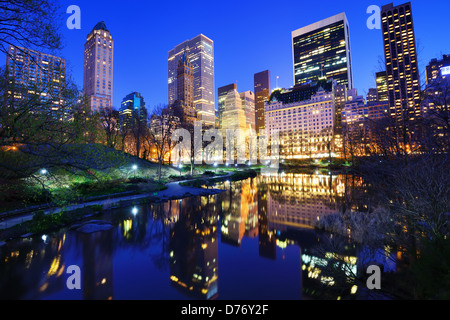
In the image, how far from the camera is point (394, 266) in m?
8.17

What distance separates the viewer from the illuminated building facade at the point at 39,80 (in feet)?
26.0

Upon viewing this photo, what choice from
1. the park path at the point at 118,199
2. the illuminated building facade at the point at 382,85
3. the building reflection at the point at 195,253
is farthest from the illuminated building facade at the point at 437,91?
the park path at the point at 118,199

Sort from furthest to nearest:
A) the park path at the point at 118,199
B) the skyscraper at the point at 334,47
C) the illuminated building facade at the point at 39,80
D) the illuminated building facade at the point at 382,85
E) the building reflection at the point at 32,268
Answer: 1. the skyscraper at the point at 334,47
2. the illuminated building facade at the point at 382,85
3. the park path at the point at 118,199
4. the illuminated building facade at the point at 39,80
5. the building reflection at the point at 32,268

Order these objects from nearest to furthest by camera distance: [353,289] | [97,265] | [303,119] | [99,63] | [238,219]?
[353,289] < [97,265] < [238,219] < [303,119] < [99,63]

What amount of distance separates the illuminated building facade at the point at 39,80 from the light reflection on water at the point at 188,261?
6354 mm

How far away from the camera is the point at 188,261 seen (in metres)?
9.65

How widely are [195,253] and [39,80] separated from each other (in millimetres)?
10020

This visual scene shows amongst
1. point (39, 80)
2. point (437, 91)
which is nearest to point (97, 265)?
point (39, 80)

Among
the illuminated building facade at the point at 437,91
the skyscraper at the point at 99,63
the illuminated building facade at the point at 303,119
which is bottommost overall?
the illuminated building facade at the point at 437,91

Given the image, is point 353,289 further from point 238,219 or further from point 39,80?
point 39,80

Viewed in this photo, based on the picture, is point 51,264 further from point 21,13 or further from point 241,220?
point 241,220

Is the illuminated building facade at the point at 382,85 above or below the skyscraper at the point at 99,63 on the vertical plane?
below

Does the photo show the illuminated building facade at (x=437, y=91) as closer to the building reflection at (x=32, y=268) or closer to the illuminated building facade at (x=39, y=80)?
the illuminated building facade at (x=39, y=80)

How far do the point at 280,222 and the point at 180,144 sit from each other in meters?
46.1
